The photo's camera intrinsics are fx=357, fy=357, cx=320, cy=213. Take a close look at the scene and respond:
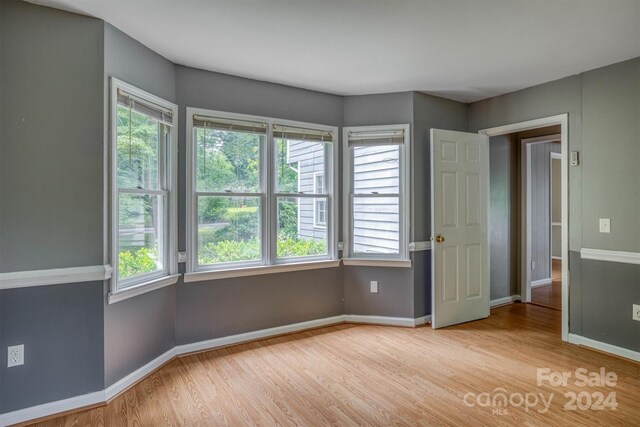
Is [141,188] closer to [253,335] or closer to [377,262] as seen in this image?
[253,335]

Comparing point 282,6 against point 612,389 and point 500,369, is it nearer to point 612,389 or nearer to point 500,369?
point 500,369

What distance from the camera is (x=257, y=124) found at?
3324 millimetres

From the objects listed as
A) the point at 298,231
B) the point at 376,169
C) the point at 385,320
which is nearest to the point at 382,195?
the point at 376,169

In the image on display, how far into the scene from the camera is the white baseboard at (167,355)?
2096mm

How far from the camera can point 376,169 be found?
3818 mm

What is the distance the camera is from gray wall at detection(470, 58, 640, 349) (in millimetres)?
2867

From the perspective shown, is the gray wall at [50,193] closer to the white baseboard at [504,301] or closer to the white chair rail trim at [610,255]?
the white chair rail trim at [610,255]

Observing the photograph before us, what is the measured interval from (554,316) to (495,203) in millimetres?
1449

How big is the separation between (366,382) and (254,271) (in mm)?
1378

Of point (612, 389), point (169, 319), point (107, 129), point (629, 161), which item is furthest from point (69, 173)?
point (629, 161)

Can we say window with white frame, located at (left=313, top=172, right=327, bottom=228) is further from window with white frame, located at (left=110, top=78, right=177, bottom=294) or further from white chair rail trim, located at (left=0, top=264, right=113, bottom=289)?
white chair rail trim, located at (left=0, top=264, right=113, bottom=289)

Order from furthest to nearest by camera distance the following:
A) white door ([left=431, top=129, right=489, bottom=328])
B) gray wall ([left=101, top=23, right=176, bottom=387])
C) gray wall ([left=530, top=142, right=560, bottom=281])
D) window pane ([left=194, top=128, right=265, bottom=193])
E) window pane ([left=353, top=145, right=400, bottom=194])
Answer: gray wall ([left=530, top=142, right=560, bottom=281]) < window pane ([left=353, top=145, right=400, bottom=194]) < white door ([left=431, top=129, right=489, bottom=328]) < window pane ([left=194, top=128, right=265, bottom=193]) < gray wall ([left=101, top=23, right=176, bottom=387])

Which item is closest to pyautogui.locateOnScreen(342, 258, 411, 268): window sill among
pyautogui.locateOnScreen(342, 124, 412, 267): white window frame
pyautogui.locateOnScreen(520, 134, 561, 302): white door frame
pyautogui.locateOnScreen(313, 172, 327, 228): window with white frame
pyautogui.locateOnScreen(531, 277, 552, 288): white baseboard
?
pyautogui.locateOnScreen(342, 124, 412, 267): white window frame

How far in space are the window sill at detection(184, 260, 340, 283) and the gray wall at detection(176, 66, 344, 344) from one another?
51mm
